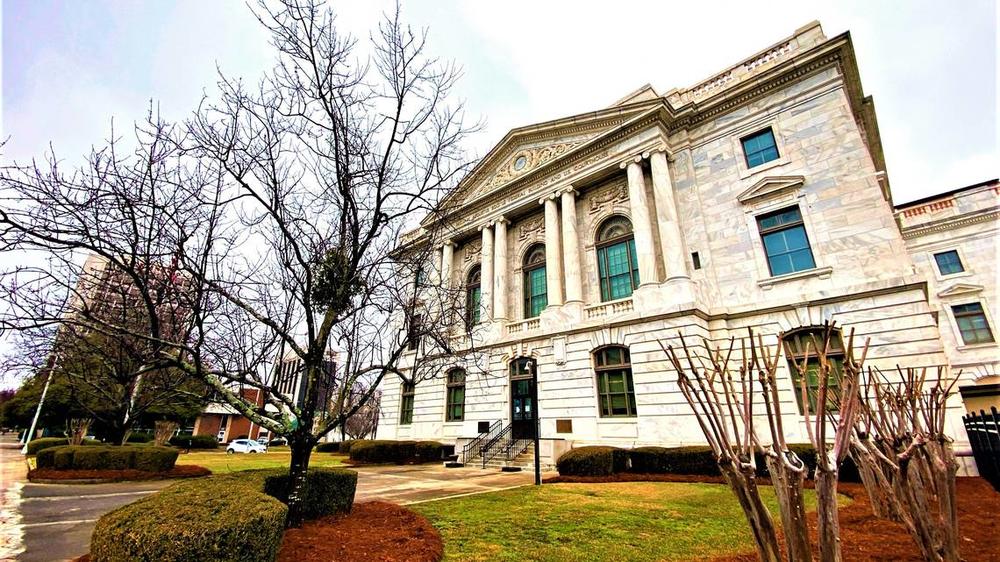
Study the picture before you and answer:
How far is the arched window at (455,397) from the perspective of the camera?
24969 mm

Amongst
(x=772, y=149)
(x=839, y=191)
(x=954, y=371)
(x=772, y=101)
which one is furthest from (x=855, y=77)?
(x=954, y=371)

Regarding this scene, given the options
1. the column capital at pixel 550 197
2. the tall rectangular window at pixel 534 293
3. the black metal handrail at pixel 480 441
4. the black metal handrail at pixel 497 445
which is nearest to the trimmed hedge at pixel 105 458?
the black metal handrail at pixel 480 441

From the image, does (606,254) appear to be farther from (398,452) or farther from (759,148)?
(398,452)

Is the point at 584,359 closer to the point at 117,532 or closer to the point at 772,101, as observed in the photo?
the point at 772,101

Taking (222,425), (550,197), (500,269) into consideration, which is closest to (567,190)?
(550,197)

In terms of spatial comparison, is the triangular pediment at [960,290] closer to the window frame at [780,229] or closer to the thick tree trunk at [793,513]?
the window frame at [780,229]

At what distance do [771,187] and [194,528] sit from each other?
68.8 ft

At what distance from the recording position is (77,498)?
10.6m

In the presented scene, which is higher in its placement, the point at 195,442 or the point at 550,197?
the point at 550,197

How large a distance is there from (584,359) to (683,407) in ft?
15.6

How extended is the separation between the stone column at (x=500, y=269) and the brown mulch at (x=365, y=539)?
16572 millimetres

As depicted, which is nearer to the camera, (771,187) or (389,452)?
(771,187)

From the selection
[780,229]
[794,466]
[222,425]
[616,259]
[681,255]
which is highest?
[616,259]

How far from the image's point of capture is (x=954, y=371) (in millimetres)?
25750
